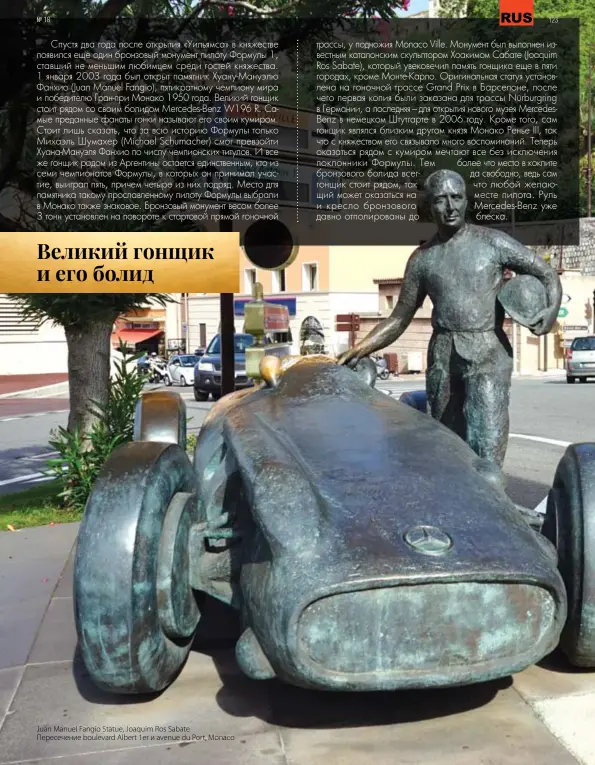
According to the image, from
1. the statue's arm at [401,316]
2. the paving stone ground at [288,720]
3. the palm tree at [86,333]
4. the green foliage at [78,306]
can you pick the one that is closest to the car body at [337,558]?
the paving stone ground at [288,720]

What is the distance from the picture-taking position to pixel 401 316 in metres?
4.83

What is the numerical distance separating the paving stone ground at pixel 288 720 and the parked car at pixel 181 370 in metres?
28.5

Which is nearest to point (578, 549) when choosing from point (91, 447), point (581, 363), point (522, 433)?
point (91, 447)

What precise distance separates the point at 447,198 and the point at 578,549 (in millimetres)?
1766

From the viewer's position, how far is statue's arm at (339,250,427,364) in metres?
4.57

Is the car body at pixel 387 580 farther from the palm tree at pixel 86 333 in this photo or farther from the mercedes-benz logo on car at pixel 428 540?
the palm tree at pixel 86 333

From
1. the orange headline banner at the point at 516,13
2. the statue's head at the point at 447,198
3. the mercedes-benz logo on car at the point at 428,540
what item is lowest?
the mercedes-benz logo on car at the point at 428,540

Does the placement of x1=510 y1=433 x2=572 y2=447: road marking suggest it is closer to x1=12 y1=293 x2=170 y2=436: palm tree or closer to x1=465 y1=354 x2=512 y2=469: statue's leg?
x1=12 y1=293 x2=170 y2=436: palm tree

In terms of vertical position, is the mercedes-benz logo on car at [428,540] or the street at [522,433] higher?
the mercedes-benz logo on car at [428,540]

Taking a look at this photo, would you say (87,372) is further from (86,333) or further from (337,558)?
(337,558)

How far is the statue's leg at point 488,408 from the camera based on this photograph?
14.0ft

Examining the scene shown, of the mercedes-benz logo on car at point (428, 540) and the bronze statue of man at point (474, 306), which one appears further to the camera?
the bronze statue of man at point (474, 306)

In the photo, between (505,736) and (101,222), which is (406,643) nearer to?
(505,736)

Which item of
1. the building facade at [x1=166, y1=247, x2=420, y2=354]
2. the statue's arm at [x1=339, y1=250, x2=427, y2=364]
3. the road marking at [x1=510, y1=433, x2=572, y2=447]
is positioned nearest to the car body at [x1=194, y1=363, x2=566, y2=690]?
the statue's arm at [x1=339, y1=250, x2=427, y2=364]
